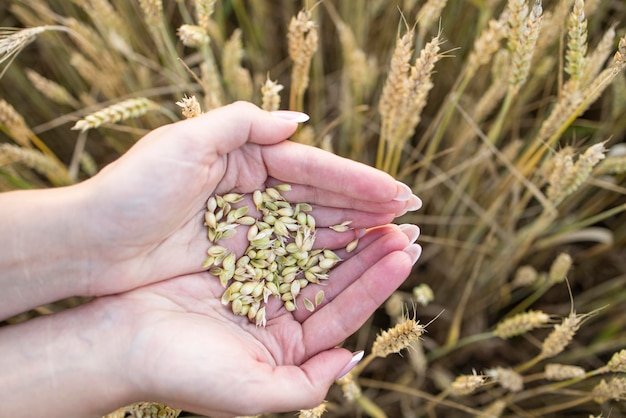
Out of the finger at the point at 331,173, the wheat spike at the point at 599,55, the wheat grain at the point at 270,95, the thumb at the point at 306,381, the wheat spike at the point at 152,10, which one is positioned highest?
the wheat spike at the point at 152,10

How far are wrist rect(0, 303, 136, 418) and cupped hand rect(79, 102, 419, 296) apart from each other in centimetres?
16

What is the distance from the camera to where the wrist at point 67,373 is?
1.61 m

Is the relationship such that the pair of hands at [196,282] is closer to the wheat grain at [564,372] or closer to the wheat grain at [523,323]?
the wheat grain at [523,323]

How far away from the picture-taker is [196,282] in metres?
1.79

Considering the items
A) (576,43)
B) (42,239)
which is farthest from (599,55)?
(42,239)

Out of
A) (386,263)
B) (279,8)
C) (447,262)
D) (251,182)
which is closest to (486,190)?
(447,262)

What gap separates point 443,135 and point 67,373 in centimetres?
201

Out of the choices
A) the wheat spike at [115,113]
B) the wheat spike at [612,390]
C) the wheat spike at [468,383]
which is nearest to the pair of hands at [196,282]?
the wheat spike at [115,113]

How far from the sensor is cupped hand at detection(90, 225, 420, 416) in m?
1.48

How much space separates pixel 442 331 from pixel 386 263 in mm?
1223

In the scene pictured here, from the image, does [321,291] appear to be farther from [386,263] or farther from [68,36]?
[68,36]

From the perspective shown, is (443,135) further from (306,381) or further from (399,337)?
(306,381)

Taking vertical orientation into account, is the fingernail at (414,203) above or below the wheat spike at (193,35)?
below

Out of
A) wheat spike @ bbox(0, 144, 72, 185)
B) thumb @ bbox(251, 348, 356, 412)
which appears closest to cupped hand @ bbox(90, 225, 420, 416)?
thumb @ bbox(251, 348, 356, 412)
